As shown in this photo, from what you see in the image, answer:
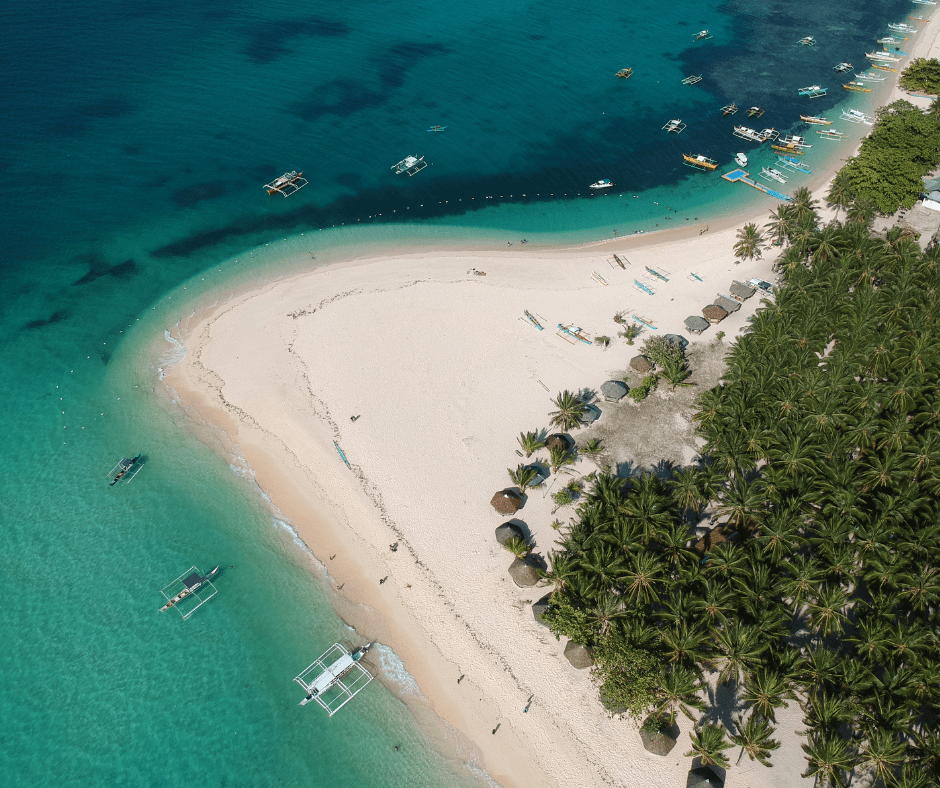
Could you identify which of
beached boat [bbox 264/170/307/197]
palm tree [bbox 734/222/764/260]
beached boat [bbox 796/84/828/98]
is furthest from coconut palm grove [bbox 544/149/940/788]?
beached boat [bbox 796/84/828/98]

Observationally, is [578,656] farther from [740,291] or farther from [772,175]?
[772,175]

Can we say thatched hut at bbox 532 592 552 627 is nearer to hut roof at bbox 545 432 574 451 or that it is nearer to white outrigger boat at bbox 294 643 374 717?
white outrigger boat at bbox 294 643 374 717

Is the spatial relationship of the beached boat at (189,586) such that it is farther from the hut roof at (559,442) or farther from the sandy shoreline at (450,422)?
the hut roof at (559,442)

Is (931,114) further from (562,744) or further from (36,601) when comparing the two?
(36,601)

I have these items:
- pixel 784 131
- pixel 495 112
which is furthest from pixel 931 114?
pixel 495 112

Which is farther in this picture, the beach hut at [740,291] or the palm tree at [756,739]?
A: the beach hut at [740,291]

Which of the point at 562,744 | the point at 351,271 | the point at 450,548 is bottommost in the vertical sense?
the point at 562,744

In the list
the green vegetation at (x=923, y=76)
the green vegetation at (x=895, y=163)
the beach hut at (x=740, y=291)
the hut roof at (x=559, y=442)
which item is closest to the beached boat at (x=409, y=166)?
the beach hut at (x=740, y=291)
